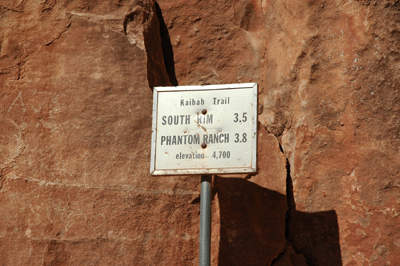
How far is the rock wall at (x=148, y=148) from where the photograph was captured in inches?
115

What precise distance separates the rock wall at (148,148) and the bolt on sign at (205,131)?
71cm

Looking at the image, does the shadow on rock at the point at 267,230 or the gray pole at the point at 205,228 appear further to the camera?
the shadow on rock at the point at 267,230

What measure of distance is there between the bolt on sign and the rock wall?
2.34 feet

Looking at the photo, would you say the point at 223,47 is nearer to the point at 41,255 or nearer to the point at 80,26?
the point at 80,26

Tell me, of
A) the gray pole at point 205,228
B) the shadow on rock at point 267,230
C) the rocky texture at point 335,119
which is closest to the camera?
the gray pole at point 205,228

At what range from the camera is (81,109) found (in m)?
3.19

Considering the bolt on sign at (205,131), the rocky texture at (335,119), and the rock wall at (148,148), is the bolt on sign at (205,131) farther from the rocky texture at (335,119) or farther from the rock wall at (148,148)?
the rocky texture at (335,119)

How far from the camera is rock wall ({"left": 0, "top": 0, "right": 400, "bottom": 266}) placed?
2.93 meters

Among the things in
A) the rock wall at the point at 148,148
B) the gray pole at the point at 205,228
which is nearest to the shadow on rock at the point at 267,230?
the rock wall at the point at 148,148

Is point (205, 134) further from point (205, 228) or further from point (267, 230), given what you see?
point (267, 230)

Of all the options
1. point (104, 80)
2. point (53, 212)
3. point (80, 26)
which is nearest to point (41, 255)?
point (53, 212)

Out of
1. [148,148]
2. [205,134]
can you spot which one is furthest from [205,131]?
[148,148]

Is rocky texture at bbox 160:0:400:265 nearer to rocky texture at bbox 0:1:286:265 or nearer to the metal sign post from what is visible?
rocky texture at bbox 0:1:286:265

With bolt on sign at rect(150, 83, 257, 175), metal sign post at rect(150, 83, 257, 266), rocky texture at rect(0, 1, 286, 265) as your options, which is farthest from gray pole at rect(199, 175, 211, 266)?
rocky texture at rect(0, 1, 286, 265)
